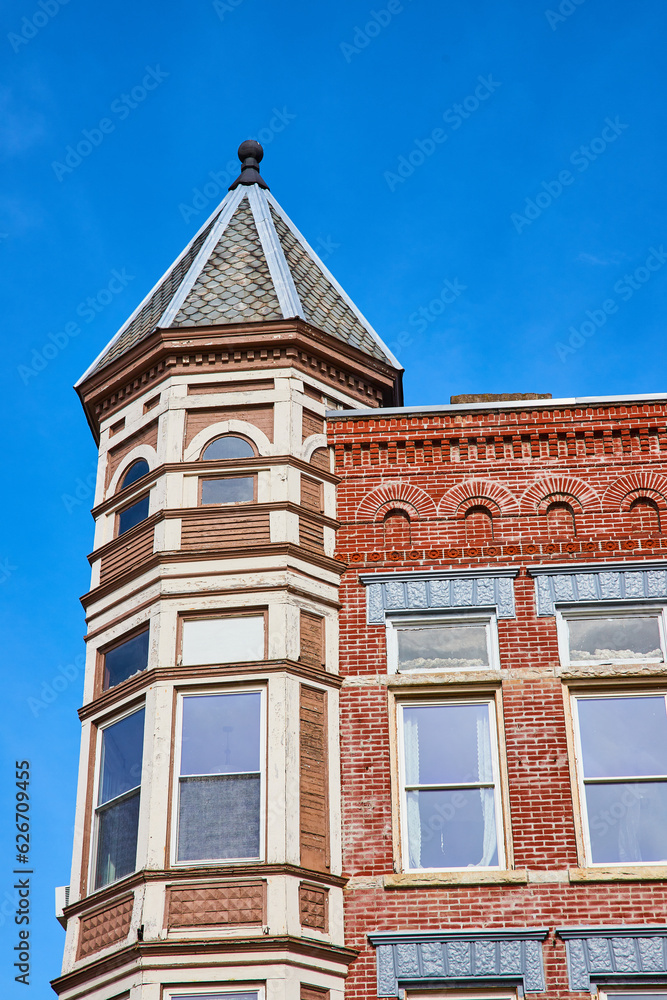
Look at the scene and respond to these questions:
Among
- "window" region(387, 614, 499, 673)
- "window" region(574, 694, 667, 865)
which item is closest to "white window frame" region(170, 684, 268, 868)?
"window" region(387, 614, 499, 673)

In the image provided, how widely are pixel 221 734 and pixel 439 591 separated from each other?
309 centimetres

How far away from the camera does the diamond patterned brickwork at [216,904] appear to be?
1388 centimetres

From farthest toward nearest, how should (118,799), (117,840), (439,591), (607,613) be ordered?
(439,591) → (607,613) → (118,799) → (117,840)

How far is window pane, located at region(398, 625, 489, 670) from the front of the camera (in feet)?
52.4

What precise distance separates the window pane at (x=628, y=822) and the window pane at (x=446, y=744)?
1229 millimetres

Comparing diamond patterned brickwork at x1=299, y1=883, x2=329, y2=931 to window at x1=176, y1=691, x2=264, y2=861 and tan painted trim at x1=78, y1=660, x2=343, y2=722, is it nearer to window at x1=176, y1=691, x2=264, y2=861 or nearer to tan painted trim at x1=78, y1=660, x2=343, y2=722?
window at x1=176, y1=691, x2=264, y2=861

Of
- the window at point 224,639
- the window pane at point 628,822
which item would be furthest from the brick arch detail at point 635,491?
the window at point 224,639

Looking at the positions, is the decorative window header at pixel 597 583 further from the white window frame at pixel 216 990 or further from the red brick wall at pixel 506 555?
the white window frame at pixel 216 990

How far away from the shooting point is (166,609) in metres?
15.8

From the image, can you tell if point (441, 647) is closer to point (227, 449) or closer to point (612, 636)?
point (612, 636)

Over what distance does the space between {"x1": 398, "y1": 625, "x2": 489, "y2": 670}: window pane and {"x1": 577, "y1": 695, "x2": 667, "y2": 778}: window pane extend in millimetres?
1302

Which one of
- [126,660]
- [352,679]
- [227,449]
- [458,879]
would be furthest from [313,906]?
[227,449]

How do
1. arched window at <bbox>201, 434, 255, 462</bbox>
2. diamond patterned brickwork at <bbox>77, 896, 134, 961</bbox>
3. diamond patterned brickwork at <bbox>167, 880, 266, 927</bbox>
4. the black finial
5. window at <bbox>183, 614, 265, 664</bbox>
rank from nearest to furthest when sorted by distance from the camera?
diamond patterned brickwork at <bbox>167, 880, 266, 927</bbox> < diamond patterned brickwork at <bbox>77, 896, 134, 961</bbox> < window at <bbox>183, 614, 265, 664</bbox> < arched window at <bbox>201, 434, 255, 462</bbox> < the black finial

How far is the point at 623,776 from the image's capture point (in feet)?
50.0
